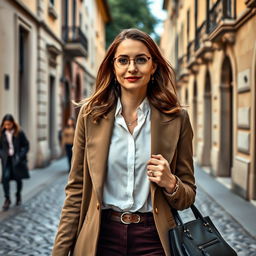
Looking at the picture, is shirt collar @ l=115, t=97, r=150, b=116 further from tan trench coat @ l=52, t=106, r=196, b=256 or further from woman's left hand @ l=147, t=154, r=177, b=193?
woman's left hand @ l=147, t=154, r=177, b=193

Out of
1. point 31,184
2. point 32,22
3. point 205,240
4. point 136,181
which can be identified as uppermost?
point 32,22

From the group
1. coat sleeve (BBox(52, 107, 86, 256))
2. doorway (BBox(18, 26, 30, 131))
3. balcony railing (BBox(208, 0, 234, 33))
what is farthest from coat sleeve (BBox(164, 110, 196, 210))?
doorway (BBox(18, 26, 30, 131))

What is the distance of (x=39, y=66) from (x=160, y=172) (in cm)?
1459

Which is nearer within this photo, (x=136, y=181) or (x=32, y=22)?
(x=136, y=181)

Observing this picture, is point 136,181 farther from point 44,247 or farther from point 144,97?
point 44,247

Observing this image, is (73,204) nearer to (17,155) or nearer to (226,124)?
(17,155)

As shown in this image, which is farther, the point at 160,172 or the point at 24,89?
the point at 24,89

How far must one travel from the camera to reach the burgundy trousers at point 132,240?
200 cm

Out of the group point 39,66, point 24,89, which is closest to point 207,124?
point 39,66

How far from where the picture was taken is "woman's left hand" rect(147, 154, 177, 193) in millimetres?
1938

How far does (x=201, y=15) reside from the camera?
58.4 ft

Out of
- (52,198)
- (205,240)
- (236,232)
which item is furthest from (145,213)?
(52,198)

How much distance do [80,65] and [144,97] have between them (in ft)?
82.3

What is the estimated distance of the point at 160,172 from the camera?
1934 mm
